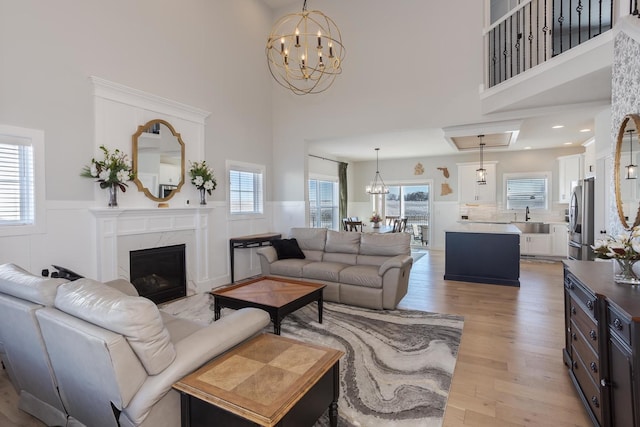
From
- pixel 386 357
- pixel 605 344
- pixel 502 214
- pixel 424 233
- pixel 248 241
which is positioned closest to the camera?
pixel 605 344

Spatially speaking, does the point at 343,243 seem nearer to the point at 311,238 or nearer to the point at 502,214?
the point at 311,238

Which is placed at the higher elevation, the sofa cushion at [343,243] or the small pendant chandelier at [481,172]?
the small pendant chandelier at [481,172]

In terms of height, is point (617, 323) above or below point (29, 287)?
below

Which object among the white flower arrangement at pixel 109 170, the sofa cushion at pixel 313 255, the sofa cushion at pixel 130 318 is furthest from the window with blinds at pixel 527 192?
the sofa cushion at pixel 130 318

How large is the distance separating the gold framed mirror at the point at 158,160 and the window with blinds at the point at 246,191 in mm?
1156

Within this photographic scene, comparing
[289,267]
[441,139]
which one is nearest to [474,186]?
[441,139]

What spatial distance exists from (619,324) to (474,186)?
26.4ft

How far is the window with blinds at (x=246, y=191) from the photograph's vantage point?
236 inches

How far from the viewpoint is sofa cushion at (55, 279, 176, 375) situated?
4.81ft

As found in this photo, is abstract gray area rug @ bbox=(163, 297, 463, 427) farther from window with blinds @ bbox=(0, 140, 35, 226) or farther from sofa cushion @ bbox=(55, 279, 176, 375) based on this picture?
window with blinds @ bbox=(0, 140, 35, 226)

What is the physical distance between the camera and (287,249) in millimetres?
5277

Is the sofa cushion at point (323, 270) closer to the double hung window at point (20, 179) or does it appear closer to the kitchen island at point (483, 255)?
the kitchen island at point (483, 255)

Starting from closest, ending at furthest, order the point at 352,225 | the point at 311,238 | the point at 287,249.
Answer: the point at 287,249, the point at 311,238, the point at 352,225

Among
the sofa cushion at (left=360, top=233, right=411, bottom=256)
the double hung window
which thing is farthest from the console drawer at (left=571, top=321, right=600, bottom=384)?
the double hung window
